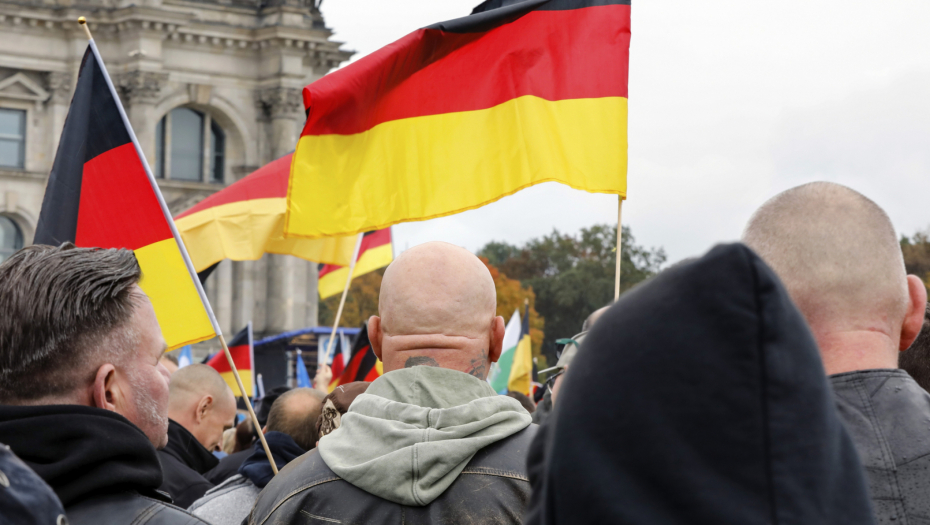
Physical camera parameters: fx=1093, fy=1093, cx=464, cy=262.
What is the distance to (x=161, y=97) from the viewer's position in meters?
36.7

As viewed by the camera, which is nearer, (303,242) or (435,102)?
(435,102)

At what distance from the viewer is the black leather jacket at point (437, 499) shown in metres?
2.79

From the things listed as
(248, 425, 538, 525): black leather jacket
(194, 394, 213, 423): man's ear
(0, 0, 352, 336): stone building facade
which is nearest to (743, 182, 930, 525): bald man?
(248, 425, 538, 525): black leather jacket

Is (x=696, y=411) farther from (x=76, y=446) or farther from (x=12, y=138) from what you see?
(x=12, y=138)

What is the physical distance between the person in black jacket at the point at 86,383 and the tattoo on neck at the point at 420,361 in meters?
0.70

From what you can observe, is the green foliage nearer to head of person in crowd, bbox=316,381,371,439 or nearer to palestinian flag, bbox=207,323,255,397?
palestinian flag, bbox=207,323,255,397

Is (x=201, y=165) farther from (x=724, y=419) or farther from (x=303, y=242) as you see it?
(x=724, y=419)

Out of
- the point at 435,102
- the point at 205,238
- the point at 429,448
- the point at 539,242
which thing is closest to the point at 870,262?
the point at 429,448

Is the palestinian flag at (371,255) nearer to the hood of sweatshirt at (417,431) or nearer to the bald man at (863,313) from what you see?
the hood of sweatshirt at (417,431)

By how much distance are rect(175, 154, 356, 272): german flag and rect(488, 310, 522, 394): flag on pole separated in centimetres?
835

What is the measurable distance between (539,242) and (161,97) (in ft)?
129

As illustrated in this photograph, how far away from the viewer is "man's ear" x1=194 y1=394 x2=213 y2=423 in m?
6.42

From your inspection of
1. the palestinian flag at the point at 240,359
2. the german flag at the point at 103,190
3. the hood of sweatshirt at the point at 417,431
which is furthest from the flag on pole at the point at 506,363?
the hood of sweatshirt at the point at 417,431

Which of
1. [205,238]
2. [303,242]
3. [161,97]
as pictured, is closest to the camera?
[205,238]
